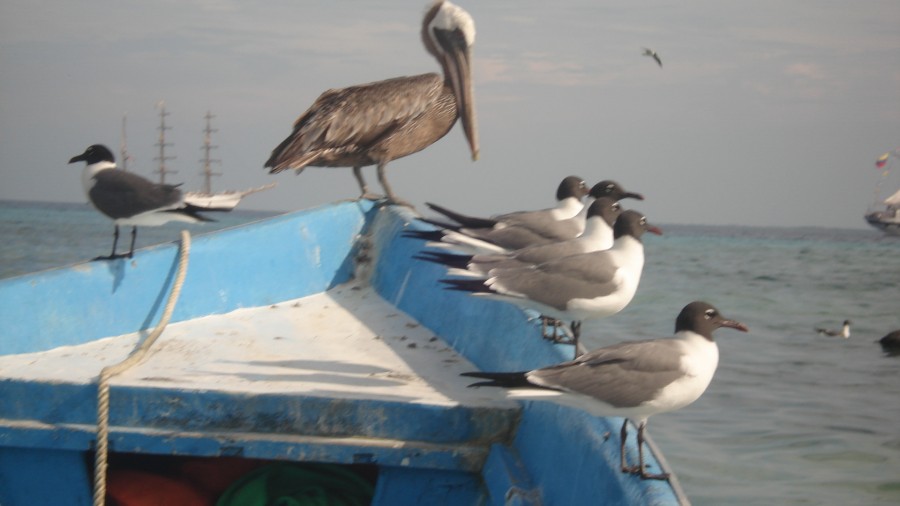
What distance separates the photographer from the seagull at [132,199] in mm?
5625

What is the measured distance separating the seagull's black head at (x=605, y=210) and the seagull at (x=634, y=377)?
1.02 metres

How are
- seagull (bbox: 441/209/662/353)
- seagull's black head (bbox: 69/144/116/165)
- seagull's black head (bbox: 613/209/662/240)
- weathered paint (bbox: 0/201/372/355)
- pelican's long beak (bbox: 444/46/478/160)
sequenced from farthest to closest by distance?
pelican's long beak (bbox: 444/46/478/160) → seagull's black head (bbox: 69/144/116/165) → weathered paint (bbox: 0/201/372/355) → seagull's black head (bbox: 613/209/662/240) → seagull (bbox: 441/209/662/353)

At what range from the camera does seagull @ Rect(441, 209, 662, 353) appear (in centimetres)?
402

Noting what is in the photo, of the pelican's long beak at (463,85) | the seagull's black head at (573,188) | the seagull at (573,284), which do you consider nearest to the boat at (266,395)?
the seagull at (573,284)

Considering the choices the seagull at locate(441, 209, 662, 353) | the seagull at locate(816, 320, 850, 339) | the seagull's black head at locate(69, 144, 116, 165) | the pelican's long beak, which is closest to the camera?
the seagull at locate(441, 209, 662, 353)

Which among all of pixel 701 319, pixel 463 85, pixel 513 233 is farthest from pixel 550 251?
pixel 463 85

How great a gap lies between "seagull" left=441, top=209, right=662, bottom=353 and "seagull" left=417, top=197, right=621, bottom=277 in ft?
0.32

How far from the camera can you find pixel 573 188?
557cm

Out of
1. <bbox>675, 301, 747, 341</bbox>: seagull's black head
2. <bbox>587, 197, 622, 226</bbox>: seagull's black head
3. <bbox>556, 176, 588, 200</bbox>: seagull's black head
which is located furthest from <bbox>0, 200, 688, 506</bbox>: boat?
<bbox>556, 176, 588, 200</bbox>: seagull's black head

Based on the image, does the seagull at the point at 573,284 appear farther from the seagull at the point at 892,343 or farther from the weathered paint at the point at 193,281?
the seagull at the point at 892,343

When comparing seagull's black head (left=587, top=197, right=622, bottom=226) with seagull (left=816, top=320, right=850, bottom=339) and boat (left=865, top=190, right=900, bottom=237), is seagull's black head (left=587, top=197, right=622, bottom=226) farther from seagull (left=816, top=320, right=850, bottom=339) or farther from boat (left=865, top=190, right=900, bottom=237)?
boat (left=865, top=190, right=900, bottom=237)

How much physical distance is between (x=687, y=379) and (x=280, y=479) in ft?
4.77

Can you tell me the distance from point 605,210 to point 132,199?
2471mm

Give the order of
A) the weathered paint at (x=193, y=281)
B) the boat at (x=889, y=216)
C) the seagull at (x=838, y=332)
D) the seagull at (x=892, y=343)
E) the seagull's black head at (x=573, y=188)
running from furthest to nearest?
the boat at (x=889, y=216), the seagull at (x=838, y=332), the seagull at (x=892, y=343), the seagull's black head at (x=573, y=188), the weathered paint at (x=193, y=281)
